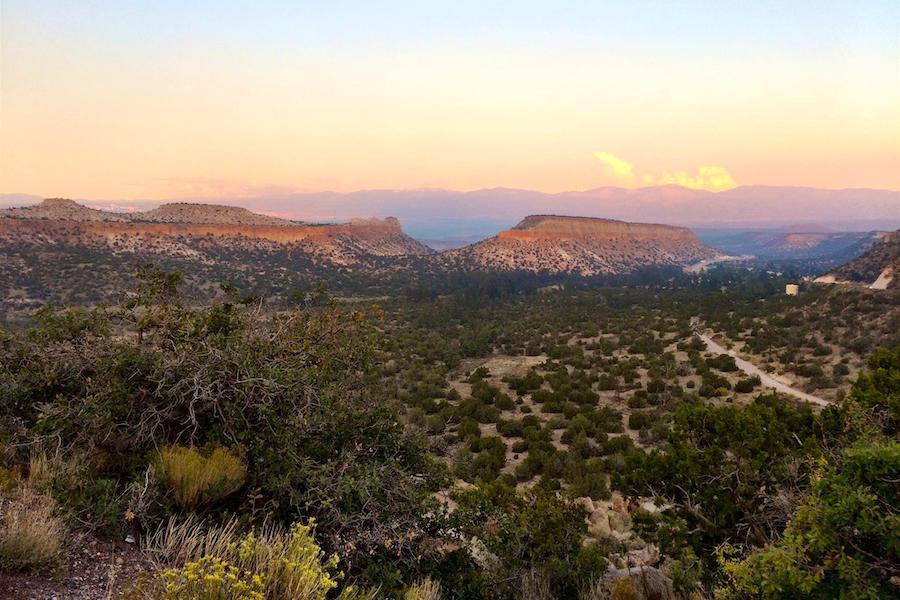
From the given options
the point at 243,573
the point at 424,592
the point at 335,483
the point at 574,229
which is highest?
the point at 574,229

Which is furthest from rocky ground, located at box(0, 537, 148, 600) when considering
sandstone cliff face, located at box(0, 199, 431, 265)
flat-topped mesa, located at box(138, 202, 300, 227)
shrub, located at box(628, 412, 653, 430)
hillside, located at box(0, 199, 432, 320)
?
flat-topped mesa, located at box(138, 202, 300, 227)

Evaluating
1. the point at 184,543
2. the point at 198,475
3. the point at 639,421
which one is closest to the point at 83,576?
the point at 184,543

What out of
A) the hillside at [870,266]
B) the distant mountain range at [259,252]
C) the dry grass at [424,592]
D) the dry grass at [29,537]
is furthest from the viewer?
the hillside at [870,266]

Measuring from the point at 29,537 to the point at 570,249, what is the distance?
113835mm

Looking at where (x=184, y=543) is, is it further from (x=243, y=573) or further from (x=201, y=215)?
(x=201, y=215)

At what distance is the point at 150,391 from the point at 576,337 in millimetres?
32771

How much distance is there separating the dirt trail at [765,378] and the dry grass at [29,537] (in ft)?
59.8

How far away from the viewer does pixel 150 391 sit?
19.0ft

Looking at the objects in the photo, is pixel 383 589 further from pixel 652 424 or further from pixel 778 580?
pixel 652 424

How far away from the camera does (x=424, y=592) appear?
4418mm

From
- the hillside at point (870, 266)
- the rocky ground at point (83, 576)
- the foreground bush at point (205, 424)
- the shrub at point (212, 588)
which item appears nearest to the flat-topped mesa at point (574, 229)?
the hillside at point (870, 266)

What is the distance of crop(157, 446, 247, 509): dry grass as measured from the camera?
466 cm

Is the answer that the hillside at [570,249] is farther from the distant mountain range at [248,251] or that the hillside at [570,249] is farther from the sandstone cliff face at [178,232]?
the sandstone cliff face at [178,232]

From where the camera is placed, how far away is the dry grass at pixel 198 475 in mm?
4656
